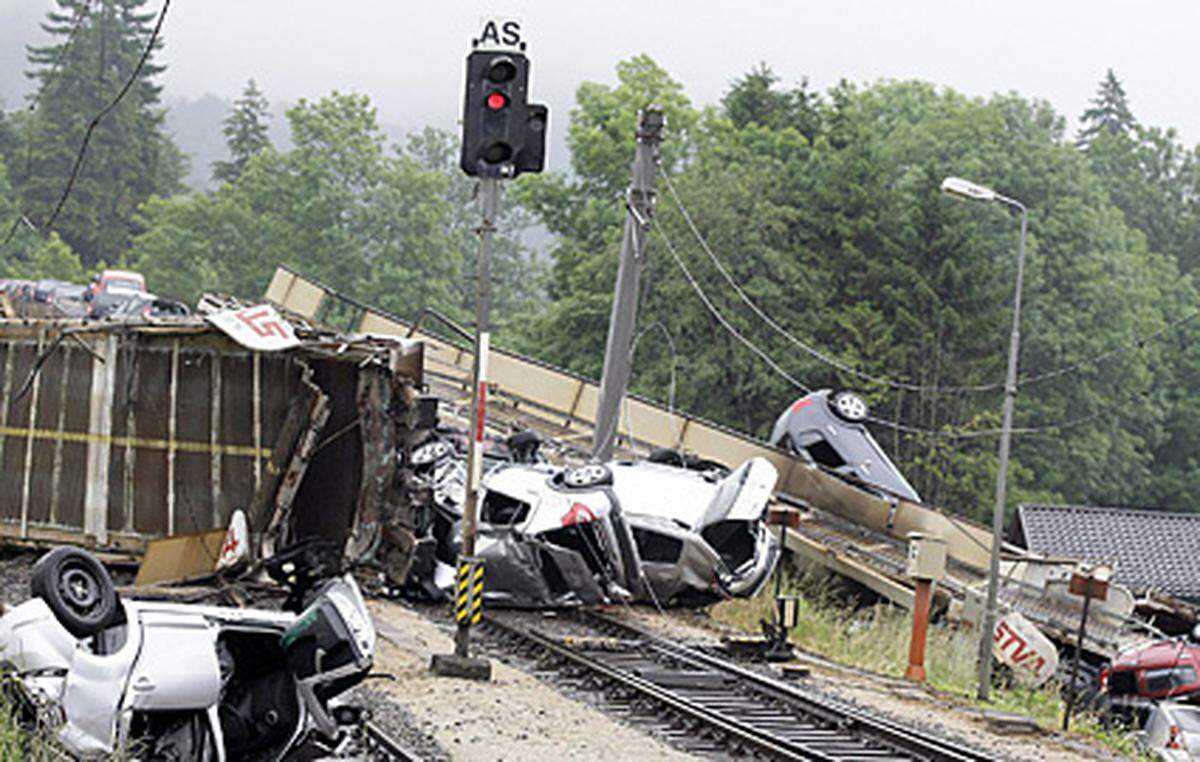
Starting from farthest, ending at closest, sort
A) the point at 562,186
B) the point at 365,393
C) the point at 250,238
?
the point at 250,238
the point at 562,186
the point at 365,393

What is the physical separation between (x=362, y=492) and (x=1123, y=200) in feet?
300

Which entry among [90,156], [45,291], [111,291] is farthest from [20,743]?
[90,156]

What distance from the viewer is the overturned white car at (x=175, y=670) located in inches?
314

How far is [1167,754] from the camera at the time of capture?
49.7 ft

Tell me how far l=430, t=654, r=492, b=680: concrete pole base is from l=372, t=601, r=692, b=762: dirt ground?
4.2 inches

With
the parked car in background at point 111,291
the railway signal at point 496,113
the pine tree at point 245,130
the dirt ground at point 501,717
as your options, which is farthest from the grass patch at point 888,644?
the pine tree at point 245,130

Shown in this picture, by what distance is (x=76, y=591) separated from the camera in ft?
27.2

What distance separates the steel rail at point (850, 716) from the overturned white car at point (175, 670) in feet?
18.3

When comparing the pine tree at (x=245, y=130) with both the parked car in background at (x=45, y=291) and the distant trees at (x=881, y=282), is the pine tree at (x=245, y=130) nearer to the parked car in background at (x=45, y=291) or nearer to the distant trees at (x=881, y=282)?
the distant trees at (x=881, y=282)

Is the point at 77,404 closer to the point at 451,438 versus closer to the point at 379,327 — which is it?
the point at 451,438

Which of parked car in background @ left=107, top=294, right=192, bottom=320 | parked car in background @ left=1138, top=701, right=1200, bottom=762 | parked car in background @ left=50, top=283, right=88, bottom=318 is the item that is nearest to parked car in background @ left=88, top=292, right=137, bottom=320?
parked car in background @ left=50, top=283, right=88, bottom=318

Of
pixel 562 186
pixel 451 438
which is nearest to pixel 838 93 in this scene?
pixel 562 186

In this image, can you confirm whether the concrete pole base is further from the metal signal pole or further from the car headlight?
the car headlight

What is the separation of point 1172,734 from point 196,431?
11.1 meters
